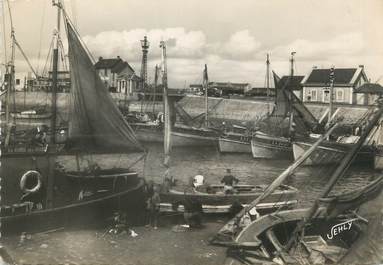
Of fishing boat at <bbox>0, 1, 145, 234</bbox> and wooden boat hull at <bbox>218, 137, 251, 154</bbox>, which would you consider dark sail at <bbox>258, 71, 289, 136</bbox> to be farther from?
fishing boat at <bbox>0, 1, 145, 234</bbox>

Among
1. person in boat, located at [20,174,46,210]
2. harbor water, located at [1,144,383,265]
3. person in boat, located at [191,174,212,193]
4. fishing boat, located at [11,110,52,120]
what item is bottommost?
harbor water, located at [1,144,383,265]

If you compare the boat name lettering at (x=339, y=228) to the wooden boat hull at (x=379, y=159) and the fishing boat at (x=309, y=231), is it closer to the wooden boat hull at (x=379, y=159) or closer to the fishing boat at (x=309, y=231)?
the fishing boat at (x=309, y=231)

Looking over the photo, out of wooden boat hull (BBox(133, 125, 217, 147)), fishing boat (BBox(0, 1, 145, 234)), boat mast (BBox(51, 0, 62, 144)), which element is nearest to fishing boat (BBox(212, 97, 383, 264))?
fishing boat (BBox(0, 1, 145, 234))

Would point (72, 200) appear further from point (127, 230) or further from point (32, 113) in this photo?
point (32, 113)

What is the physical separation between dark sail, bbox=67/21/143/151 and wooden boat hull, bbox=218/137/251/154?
1293 cm

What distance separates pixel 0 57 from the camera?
22.7 ft

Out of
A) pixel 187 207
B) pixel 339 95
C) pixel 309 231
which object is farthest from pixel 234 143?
pixel 309 231

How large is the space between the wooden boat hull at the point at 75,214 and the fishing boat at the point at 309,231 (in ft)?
8.74

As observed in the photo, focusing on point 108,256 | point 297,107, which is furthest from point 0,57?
point 297,107

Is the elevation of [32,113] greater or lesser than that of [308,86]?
lesser

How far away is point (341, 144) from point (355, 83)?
7.83 ft

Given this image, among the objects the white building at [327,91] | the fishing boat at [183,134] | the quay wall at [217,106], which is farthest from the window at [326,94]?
the fishing boat at [183,134]

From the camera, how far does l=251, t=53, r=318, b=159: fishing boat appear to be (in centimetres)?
1847

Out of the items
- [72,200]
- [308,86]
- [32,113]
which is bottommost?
[72,200]
